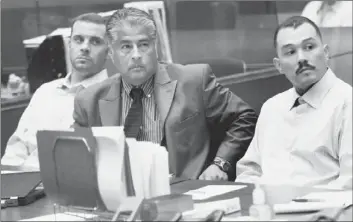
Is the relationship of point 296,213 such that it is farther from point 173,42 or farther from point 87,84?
point 173,42

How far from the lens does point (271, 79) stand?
4.12 metres

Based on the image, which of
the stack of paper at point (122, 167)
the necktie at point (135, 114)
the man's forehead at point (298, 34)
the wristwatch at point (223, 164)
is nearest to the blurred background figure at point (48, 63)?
the necktie at point (135, 114)

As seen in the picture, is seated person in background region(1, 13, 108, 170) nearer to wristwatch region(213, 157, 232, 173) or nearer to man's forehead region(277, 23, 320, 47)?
wristwatch region(213, 157, 232, 173)

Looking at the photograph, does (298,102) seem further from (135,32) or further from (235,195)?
(135,32)

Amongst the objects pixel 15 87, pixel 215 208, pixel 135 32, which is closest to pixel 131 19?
pixel 135 32

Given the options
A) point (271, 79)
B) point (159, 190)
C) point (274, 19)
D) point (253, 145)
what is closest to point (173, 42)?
point (274, 19)

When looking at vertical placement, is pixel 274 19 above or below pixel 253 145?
above

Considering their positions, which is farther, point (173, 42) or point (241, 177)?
point (173, 42)

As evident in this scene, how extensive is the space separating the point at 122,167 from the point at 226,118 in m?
1.14

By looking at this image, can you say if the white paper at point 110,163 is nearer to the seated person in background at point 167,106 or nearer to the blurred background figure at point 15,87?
the seated person in background at point 167,106

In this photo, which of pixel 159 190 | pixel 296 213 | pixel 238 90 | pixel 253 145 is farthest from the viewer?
pixel 238 90

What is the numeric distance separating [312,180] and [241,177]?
0.35 meters

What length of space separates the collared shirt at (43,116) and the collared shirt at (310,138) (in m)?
1.19

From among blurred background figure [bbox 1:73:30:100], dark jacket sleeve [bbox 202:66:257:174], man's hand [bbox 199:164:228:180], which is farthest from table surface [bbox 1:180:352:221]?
blurred background figure [bbox 1:73:30:100]
